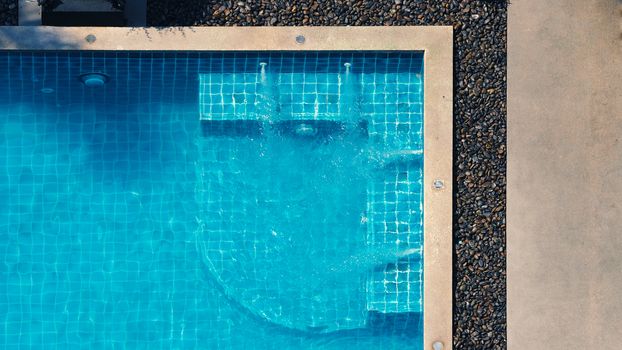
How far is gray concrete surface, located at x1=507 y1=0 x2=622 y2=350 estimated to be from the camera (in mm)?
6855

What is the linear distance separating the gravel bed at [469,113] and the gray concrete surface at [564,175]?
125 millimetres

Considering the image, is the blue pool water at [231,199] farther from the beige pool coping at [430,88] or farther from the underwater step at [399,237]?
the beige pool coping at [430,88]

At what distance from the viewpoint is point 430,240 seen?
681 cm

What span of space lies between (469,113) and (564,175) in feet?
3.52

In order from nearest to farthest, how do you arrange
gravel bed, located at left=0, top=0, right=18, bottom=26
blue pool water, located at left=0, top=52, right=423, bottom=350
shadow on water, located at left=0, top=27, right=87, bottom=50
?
shadow on water, located at left=0, top=27, right=87, bottom=50, gravel bed, located at left=0, top=0, right=18, bottom=26, blue pool water, located at left=0, top=52, right=423, bottom=350

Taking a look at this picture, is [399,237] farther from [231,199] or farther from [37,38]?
[37,38]

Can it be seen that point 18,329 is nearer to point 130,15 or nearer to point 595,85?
point 130,15

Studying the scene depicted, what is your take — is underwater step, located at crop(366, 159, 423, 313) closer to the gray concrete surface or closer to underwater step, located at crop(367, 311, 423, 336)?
underwater step, located at crop(367, 311, 423, 336)

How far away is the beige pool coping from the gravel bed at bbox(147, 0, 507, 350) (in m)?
0.12

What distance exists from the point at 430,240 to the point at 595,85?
2.16 m

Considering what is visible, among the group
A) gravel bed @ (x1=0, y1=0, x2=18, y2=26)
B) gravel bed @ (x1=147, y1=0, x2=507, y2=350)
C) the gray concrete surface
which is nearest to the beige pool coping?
gravel bed @ (x1=147, y1=0, x2=507, y2=350)

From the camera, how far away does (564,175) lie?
6.88m

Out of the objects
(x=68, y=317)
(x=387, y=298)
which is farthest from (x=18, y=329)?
(x=387, y=298)

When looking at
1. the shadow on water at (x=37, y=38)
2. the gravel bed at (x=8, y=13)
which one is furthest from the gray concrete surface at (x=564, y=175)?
the gravel bed at (x=8, y=13)
